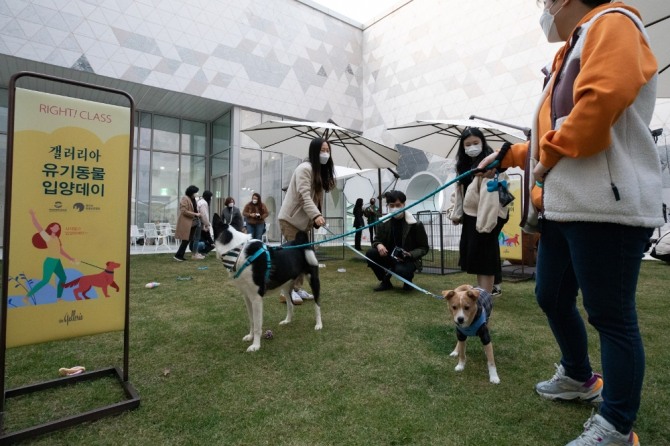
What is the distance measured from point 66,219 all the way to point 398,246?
4.19 meters

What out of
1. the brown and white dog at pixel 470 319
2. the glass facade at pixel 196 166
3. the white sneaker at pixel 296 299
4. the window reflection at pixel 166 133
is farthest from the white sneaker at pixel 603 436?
the window reflection at pixel 166 133

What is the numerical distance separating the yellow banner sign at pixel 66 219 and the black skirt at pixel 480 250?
122 inches

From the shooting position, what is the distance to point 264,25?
1439 centimetres

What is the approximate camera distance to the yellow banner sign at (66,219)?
1764 millimetres

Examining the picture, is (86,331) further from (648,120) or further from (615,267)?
(648,120)

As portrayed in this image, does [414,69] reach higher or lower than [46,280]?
higher

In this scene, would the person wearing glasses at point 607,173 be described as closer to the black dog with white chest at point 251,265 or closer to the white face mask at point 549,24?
the white face mask at point 549,24

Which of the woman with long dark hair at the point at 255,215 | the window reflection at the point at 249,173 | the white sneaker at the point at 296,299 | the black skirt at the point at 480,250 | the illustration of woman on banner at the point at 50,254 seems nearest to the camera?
the illustration of woman on banner at the point at 50,254

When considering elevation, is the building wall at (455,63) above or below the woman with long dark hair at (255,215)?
above

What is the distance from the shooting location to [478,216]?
12.0 feet

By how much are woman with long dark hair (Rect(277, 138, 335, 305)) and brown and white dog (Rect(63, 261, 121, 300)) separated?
1.85 m

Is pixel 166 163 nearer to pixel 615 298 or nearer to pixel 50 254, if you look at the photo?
pixel 50 254

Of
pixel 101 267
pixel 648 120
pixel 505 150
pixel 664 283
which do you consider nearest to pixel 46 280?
pixel 101 267

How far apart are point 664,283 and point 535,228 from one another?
216 inches
